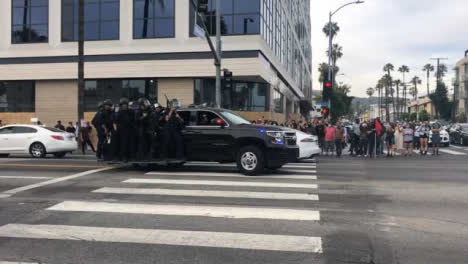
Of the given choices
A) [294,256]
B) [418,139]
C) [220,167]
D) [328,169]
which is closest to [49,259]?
[294,256]

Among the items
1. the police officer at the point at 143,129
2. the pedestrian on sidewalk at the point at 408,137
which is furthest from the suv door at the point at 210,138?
the pedestrian on sidewalk at the point at 408,137

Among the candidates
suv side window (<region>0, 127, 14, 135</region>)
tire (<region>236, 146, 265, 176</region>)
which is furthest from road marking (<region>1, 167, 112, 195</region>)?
suv side window (<region>0, 127, 14, 135</region>)

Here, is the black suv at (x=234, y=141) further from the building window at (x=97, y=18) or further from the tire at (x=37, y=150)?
the building window at (x=97, y=18)

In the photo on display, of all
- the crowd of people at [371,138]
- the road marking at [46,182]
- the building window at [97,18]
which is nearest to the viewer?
the road marking at [46,182]

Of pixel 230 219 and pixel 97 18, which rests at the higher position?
pixel 97 18

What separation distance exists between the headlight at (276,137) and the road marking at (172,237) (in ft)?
19.1

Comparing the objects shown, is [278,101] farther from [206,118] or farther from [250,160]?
[250,160]

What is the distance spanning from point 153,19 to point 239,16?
5550 mm

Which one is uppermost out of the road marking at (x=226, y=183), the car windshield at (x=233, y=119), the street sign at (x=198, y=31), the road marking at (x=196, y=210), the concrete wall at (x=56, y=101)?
the street sign at (x=198, y=31)

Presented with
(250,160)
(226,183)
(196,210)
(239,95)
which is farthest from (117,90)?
(196,210)

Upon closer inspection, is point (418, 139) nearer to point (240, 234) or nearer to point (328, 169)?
point (328, 169)

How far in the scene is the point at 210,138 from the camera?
12.2 m

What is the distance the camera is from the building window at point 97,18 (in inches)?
1182

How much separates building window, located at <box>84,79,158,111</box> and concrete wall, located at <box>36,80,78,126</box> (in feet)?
3.21
